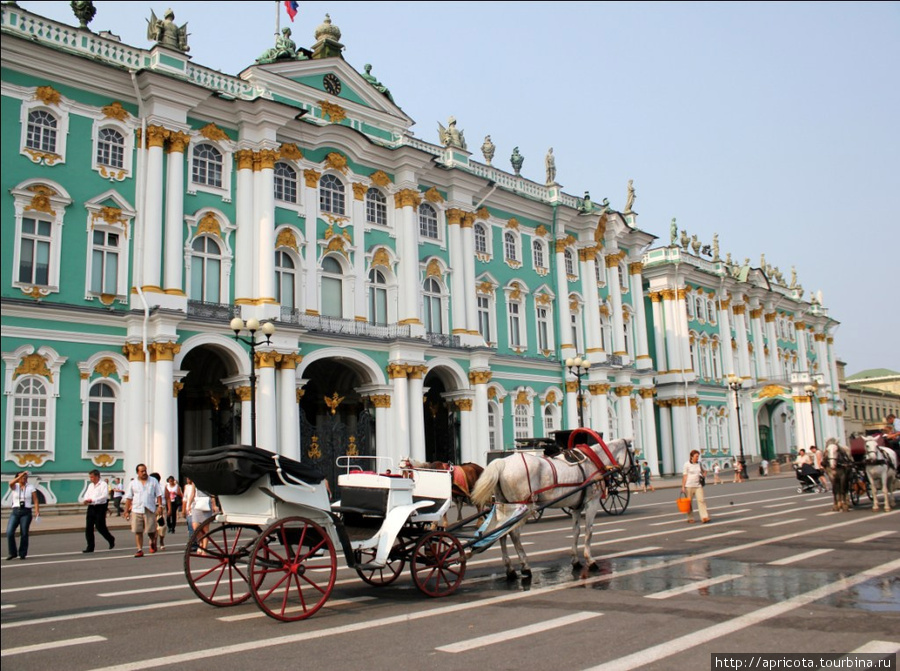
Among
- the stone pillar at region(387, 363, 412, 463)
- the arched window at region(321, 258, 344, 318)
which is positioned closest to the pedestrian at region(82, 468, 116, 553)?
the arched window at region(321, 258, 344, 318)

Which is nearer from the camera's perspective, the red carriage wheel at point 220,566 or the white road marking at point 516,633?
the white road marking at point 516,633

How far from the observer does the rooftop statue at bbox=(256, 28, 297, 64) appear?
33.4m

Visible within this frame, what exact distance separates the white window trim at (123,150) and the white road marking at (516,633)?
23770 mm

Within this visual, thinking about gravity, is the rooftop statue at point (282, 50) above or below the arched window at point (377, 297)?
above

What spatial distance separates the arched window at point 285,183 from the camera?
104 ft

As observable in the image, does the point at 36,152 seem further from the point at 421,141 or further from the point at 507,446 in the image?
the point at 507,446

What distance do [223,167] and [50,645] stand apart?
24536mm

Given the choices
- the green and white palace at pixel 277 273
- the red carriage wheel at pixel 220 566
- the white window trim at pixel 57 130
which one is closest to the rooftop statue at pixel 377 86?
the green and white palace at pixel 277 273

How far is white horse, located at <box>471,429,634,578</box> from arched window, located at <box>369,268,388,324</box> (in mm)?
21683

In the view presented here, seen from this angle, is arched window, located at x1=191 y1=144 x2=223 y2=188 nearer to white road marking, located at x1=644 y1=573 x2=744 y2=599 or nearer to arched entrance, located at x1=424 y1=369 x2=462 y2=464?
arched entrance, located at x1=424 y1=369 x2=462 y2=464

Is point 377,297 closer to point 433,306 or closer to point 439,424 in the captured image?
point 433,306

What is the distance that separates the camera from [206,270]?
29.1 meters

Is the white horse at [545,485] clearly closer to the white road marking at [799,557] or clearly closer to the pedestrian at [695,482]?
the white road marking at [799,557]

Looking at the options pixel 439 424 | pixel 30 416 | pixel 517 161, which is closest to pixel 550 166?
pixel 517 161
